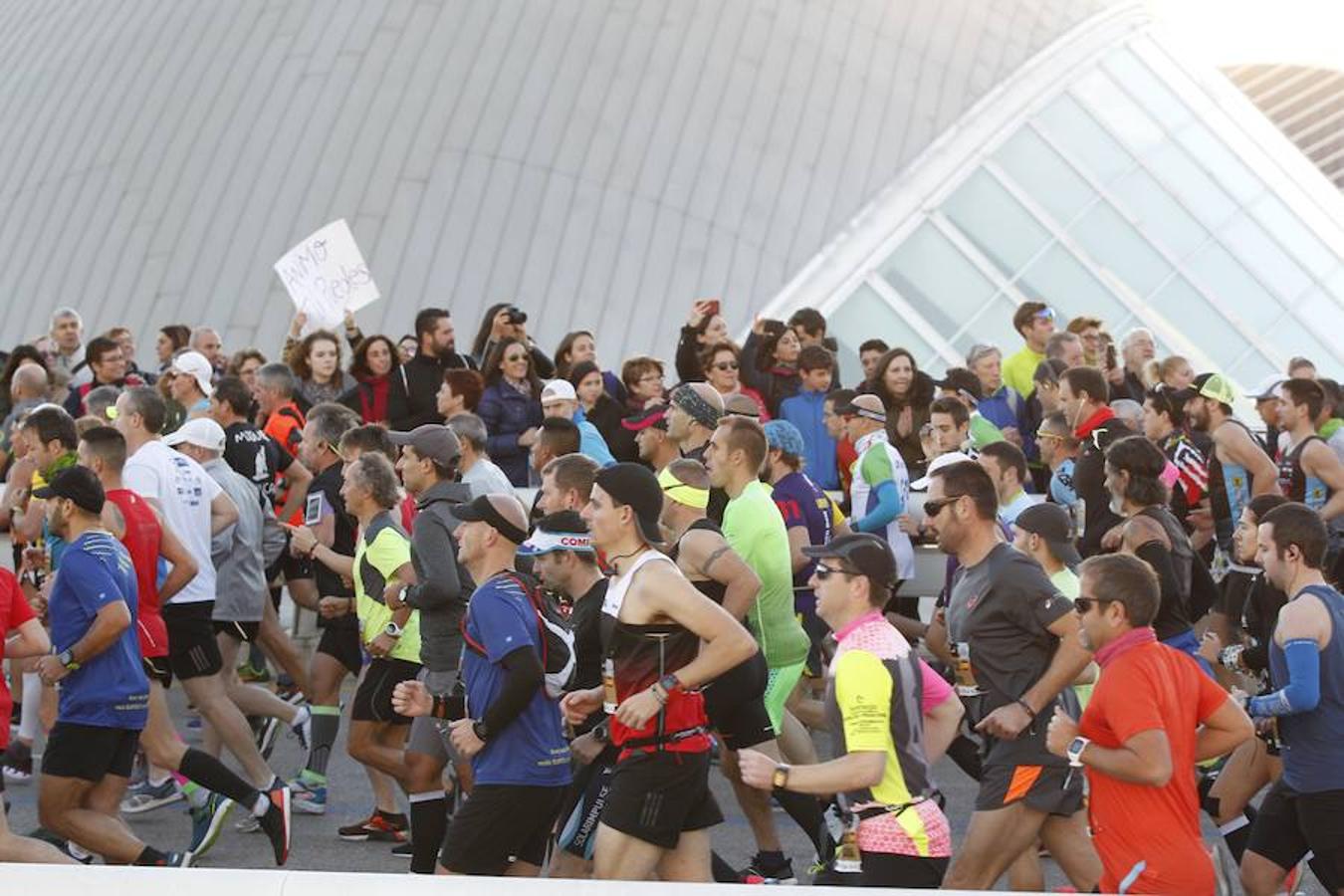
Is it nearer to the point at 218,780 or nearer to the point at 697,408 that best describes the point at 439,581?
the point at 218,780

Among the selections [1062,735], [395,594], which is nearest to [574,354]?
[395,594]

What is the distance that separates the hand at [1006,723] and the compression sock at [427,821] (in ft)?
7.66

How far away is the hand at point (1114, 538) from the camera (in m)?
8.54

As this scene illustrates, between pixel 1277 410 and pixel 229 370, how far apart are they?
7330mm

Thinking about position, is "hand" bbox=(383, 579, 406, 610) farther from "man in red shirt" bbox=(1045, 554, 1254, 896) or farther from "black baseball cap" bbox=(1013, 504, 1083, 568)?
"man in red shirt" bbox=(1045, 554, 1254, 896)

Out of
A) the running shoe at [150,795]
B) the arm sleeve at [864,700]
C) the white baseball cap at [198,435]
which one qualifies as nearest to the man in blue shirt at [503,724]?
the arm sleeve at [864,700]

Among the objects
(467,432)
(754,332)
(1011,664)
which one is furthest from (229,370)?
(1011,664)

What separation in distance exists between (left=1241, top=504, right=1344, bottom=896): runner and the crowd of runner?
13mm

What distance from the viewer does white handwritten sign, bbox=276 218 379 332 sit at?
48.9 ft

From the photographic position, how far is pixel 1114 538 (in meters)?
8.79

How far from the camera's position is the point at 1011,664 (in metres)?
7.31

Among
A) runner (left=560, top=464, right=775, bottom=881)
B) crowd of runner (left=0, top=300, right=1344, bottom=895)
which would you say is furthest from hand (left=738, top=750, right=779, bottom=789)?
runner (left=560, top=464, right=775, bottom=881)

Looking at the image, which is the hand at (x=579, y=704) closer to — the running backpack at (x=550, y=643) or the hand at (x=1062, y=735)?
the running backpack at (x=550, y=643)

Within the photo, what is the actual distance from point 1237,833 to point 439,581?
3.47 m
